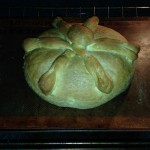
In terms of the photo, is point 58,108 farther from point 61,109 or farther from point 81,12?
point 81,12

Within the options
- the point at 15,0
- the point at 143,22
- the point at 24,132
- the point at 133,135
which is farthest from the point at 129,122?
the point at 15,0

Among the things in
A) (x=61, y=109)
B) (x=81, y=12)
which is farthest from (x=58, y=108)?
(x=81, y=12)

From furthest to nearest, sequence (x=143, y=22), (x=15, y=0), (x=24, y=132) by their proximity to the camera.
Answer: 1. (x=15, y=0)
2. (x=143, y=22)
3. (x=24, y=132)

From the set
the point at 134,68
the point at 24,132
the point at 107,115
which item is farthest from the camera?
the point at 134,68

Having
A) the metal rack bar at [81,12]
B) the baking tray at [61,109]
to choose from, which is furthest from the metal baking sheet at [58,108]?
the metal rack bar at [81,12]

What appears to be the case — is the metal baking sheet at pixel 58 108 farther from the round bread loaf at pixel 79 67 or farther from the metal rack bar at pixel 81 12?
the metal rack bar at pixel 81 12

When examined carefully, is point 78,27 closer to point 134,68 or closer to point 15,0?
point 134,68
